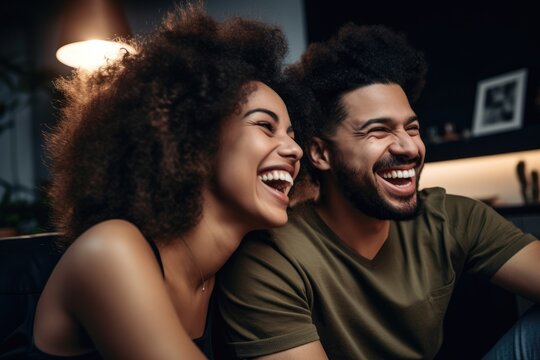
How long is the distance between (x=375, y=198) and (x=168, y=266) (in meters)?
0.64

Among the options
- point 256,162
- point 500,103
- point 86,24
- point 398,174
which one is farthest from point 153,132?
point 500,103

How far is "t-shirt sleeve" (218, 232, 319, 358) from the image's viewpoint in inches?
45.4

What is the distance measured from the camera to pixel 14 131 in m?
5.04

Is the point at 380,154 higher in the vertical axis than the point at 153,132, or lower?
lower

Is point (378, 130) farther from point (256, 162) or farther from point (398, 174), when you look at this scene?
point (256, 162)

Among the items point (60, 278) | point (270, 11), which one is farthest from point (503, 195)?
point (60, 278)

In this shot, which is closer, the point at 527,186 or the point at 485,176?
the point at 527,186

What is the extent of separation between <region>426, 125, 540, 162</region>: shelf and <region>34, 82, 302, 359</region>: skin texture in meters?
→ 2.35

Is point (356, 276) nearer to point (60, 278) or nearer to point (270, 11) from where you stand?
point (60, 278)

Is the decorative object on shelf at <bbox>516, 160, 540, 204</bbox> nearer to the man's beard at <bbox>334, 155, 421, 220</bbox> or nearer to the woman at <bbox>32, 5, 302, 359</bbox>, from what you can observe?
the man's beard at <bbox>334, 155, 421, 220</bbox>

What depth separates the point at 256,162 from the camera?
3.85 ft

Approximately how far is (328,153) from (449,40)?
2.59 m

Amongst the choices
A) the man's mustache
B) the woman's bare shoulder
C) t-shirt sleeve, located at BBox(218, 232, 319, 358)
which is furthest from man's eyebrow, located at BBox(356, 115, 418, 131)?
the woman's bare shoulder

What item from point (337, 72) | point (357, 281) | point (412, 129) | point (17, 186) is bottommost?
point (17, 186)
